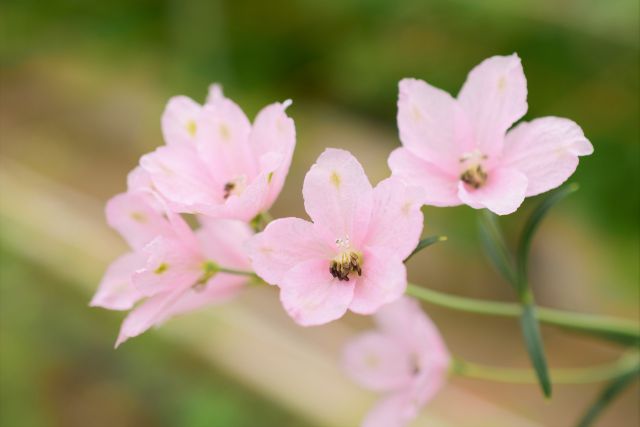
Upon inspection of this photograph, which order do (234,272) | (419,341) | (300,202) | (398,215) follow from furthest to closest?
(300,202)
(419,341)
(234,272)
(398,215)

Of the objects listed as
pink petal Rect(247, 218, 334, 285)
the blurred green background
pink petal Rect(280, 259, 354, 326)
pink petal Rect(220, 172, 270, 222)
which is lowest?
the blurred green background

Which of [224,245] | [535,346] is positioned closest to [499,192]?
[535,346]

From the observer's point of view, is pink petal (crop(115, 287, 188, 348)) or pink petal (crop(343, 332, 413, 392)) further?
pink petal (crop(343, 332, 413, 392))

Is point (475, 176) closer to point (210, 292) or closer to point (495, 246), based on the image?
point (495, 246)

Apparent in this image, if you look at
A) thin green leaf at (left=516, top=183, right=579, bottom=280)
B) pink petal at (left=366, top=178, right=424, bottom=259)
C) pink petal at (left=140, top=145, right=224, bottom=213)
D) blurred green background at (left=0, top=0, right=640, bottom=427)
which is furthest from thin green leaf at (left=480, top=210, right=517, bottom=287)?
blurred green background at (left=0, top=0, right=640, bottom=427)

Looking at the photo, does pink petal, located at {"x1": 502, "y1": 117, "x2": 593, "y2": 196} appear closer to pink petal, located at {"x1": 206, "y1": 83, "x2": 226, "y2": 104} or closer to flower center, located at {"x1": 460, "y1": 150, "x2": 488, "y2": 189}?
flower center, located at {"x1": 460, "y1": 150, "x2": 488, "y2": 189}
